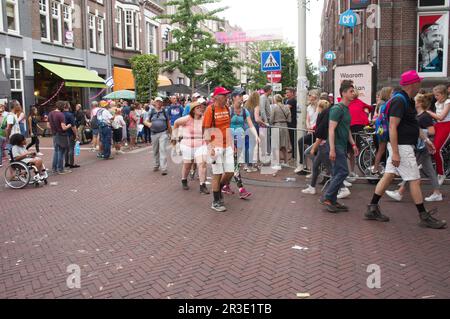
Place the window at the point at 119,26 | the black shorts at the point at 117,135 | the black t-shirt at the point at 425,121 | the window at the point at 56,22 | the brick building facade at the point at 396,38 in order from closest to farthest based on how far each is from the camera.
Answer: the black t-shirt at the point at 425,121 < the brick building facade at the point at 396,38 < the black shorts at the point at 117,135 < the window at the point at 56,22 < the window at the point at 119,26

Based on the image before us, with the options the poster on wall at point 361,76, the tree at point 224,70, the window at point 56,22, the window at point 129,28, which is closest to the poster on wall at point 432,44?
the poster on wall at point 361,76

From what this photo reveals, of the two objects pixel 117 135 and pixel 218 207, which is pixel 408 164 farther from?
pixel 117 135

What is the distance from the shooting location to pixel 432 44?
1515 centimetres

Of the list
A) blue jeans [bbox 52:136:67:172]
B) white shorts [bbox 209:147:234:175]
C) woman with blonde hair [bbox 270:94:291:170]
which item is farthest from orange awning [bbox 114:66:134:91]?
white shorts [bbox 209:147:234:175]

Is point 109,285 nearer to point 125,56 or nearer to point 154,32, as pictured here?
point 125,56

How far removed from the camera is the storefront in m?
24.2

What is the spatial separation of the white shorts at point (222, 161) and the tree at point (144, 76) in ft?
86.5

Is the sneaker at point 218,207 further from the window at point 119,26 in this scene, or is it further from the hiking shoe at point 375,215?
the window at point 119,26

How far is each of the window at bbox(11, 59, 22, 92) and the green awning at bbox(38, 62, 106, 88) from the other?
1487mm

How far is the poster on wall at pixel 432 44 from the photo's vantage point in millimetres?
15031

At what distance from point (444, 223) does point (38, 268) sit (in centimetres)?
484

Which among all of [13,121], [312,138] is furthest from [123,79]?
[312,138]

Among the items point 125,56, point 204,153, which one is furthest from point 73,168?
point 125,56

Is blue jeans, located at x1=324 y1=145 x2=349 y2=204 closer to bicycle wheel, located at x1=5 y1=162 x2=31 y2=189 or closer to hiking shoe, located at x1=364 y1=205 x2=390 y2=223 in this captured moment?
hiking shoe, located at x1=364 y1=205 x2=390 y2=223
